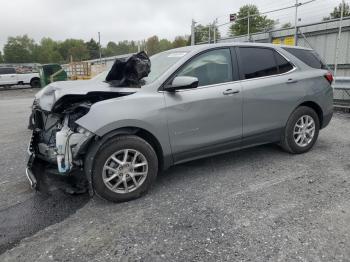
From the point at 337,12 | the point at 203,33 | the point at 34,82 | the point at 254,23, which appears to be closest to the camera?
the point at 337,12

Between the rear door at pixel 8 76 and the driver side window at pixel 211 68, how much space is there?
24.4 meters

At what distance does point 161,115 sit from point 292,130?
7.32ft

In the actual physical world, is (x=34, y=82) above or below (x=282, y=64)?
below

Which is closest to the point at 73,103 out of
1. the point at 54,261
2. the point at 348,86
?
the point at 54,261

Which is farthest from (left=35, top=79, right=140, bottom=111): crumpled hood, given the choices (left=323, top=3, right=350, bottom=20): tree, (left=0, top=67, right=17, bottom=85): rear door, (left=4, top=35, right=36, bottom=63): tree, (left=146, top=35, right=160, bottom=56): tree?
(left=4, top=35, right=36, bottom=63): tree

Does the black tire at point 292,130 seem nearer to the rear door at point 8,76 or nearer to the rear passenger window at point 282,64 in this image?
the rear passenger window at point 282,64

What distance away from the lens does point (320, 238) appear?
2.74 m

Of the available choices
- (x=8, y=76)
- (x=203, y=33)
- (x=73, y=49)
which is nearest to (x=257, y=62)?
(x=203, y=33)

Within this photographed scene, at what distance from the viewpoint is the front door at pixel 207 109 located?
12.2ft

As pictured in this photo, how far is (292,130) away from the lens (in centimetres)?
472

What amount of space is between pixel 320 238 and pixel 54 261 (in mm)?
2241

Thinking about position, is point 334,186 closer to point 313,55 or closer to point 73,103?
point 313,55

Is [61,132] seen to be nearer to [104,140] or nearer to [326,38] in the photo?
[104,140]

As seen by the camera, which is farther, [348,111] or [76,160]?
[348,111]
